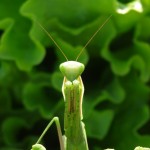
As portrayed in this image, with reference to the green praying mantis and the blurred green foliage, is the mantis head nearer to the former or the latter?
the green praying mantis

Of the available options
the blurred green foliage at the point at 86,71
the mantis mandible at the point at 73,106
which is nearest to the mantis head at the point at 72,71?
the mantis mandible at the point at 73,106

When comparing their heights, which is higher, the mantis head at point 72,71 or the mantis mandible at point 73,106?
the mantis head at point 72,71

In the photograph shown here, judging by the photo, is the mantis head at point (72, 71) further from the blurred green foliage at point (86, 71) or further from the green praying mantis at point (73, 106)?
the blurred green foliage at point (86, 71)

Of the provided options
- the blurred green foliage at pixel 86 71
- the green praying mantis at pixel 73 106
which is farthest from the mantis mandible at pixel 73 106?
the blurred green foliage at pixel 86 71

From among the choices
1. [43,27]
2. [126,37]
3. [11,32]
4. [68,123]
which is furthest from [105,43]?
[68,123]

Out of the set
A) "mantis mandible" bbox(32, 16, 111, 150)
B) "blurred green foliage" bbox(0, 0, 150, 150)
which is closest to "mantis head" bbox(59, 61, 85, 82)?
"mantis mandible" bbox(32, 16, 111, 150)

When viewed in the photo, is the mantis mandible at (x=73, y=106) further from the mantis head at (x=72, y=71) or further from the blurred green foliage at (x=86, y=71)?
the blurred green foliage at (x=86, y=71)

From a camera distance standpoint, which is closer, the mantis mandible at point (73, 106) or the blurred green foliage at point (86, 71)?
the mantis mandible at point (73, 106)

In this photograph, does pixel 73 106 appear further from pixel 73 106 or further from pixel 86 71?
pixel 86 71

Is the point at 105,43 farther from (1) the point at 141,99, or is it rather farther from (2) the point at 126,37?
(1) the point at 141,99

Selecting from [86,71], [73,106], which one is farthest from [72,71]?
[86,71]
